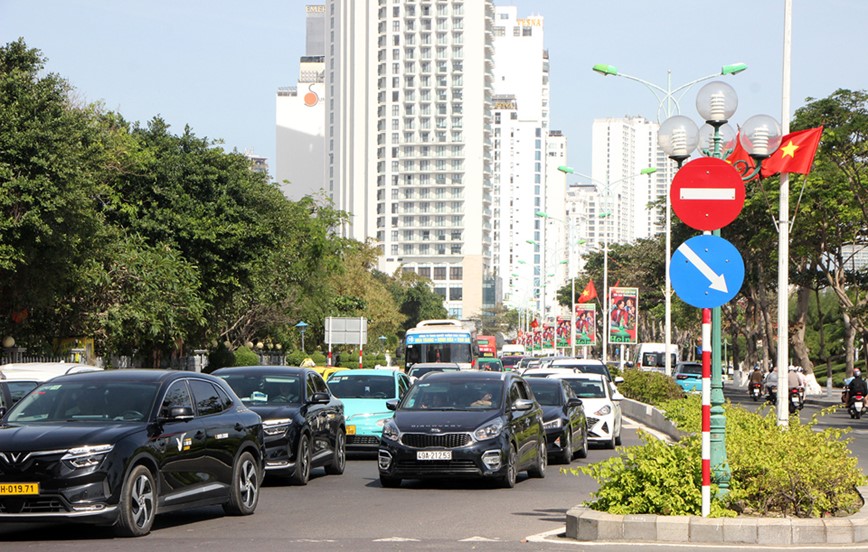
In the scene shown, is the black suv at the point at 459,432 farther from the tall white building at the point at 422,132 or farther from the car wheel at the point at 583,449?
the tall white building at the point at 422,132

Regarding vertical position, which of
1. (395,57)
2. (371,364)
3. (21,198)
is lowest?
(371,364)

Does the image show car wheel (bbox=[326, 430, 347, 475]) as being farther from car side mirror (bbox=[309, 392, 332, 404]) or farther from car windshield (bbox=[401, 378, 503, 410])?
car windshield (bbox=[401, 378, 503, 410])

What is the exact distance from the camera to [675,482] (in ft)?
39.0

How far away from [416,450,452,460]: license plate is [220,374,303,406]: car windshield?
7.33 feet

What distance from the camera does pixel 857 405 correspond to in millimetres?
43281

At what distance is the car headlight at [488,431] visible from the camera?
1739 cm

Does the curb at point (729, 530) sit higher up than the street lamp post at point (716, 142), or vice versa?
the street lamp post at point (716, 142)

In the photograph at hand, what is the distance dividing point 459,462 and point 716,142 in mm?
5835

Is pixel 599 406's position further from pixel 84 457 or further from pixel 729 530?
pixel 84 457

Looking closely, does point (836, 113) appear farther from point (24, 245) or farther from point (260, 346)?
point (260, 346)

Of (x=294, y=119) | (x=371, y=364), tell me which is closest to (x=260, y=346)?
(x=371, y=364)

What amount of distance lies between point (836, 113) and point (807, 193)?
133 inches

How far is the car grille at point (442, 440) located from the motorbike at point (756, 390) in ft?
140

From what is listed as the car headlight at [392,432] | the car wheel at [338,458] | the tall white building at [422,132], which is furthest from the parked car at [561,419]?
the tall white building at [422,132]
